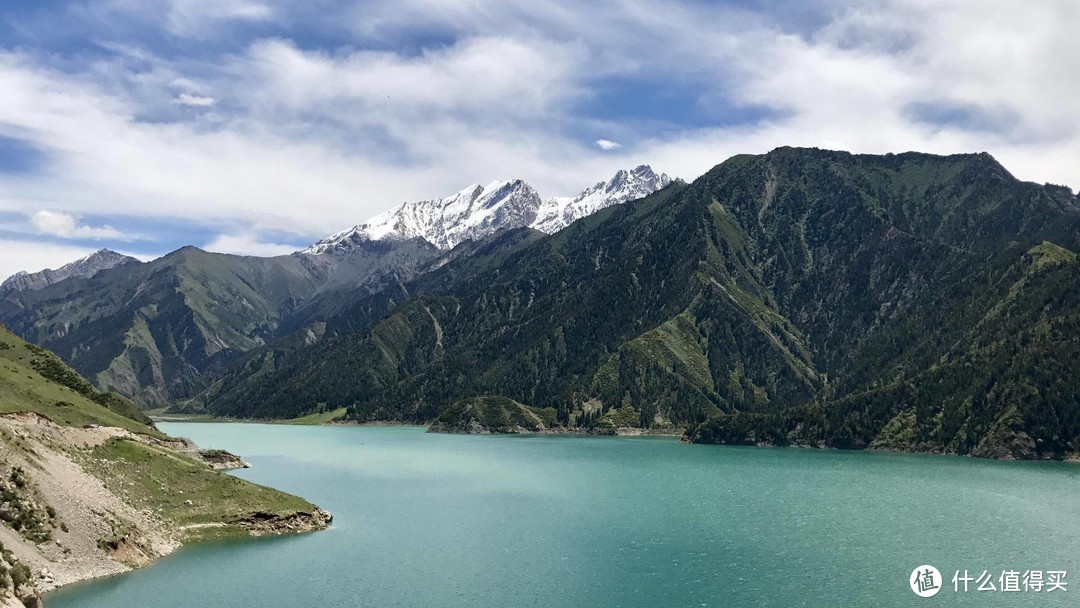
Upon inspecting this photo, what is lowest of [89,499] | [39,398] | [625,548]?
[625,548]

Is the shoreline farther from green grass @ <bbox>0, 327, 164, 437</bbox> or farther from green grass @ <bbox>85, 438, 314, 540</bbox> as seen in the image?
green grass @ <bbox>0, 327, 164, 437</bbox>

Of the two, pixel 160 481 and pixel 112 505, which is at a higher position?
pixel 160 481

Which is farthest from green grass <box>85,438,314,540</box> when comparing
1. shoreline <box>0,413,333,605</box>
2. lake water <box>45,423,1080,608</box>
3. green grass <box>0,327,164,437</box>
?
green grass <box>0,327,164,437</box>

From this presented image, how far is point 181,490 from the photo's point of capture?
343 ft

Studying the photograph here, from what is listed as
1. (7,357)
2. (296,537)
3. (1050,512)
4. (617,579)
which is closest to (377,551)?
(296,537)

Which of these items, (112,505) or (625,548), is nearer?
(112,505)

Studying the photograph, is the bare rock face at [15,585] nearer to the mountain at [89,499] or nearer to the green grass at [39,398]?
the mountain at [89,499]

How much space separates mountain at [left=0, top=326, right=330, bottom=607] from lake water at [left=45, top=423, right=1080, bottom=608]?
384cm

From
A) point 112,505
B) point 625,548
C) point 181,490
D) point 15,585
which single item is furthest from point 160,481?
point 625,548

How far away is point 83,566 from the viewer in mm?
79938

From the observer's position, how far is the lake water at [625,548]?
7688 cm

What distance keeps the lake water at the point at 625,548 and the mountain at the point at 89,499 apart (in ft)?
12.6

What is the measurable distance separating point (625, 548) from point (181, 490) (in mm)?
54074

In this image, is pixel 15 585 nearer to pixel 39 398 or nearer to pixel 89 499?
pixel 89 499
